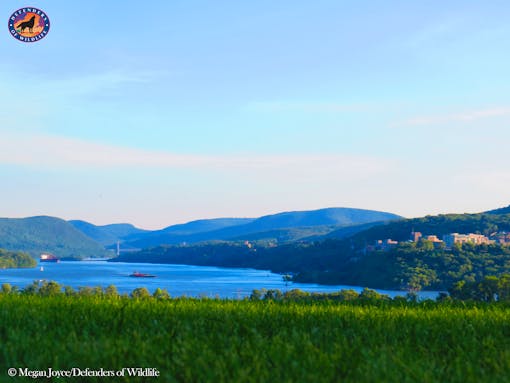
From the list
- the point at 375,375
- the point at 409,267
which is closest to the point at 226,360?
the point at 375,375

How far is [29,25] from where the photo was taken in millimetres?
27156

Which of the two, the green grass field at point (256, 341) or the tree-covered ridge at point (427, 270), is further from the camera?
the tree-covered ridge at point (427, 270)

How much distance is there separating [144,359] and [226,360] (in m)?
1.00

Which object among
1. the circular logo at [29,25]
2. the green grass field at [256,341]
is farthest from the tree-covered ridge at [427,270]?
the green grass field at [256,341]

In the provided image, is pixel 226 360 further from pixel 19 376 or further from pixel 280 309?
pixel 280 309

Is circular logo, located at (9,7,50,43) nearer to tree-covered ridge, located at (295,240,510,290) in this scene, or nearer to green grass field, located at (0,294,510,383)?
green grass field, located at (0,294,510,383)

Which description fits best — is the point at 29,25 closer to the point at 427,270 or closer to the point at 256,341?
the point at 256,341

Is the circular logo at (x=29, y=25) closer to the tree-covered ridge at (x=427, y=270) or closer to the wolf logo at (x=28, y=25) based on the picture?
the wolf logo at (x=28, y=25)

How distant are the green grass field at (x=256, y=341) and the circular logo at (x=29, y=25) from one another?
17578 mm

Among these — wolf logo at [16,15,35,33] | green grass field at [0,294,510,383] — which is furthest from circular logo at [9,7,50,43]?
green grass field at [0,294,510,383]

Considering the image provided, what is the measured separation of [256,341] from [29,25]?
23133mm

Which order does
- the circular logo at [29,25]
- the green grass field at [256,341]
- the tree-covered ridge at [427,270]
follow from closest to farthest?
the green grass field at [256,341], the circular logo at [29,25], the tree-covered ridge at [427,270]

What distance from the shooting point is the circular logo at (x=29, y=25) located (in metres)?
26.5

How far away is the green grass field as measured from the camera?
704 centimetres
